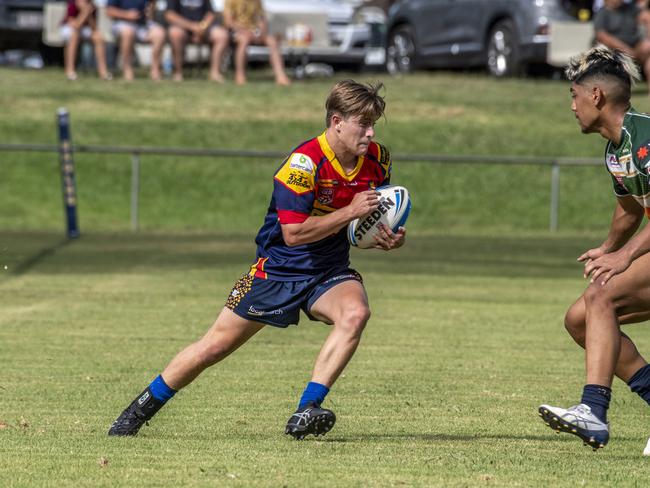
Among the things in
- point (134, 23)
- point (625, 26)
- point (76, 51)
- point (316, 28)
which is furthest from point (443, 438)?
point (76, 51)

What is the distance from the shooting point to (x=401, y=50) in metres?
30.8

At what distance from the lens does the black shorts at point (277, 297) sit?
7.21m

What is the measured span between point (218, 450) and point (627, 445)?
2.03 m

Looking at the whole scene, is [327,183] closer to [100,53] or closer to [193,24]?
[193,24]

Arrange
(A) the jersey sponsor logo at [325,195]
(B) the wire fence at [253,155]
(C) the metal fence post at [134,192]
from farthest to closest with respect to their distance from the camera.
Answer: (C) the metal fence post at [134,192], (B) the wire fence at [253,155], (A) the jersey sponsor logo at [325,195]

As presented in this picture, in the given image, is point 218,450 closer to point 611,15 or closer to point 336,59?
point 611,15

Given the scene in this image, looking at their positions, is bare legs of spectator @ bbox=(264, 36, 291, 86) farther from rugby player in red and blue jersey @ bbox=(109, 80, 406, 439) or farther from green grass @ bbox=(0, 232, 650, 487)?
rugby player in red and blue jersey @ bbox=(109, 80, 406, 439)

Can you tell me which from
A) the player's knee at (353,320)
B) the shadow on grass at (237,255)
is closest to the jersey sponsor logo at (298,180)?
the player's knee at (353,320)

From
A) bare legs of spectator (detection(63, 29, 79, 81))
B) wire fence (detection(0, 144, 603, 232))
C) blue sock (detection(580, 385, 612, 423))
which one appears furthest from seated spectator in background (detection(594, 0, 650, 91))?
blue sock (detection(580, 385, 612, 423))

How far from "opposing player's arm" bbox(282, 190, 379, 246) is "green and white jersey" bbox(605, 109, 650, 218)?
3.69 feet

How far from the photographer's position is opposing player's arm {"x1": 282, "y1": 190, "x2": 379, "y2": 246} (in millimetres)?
6938

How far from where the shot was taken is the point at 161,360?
10383 mm

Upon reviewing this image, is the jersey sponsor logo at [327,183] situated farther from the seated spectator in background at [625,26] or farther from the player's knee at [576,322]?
the seated spectator in background at [625,26]

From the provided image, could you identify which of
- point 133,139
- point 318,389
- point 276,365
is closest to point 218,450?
point 318,389
